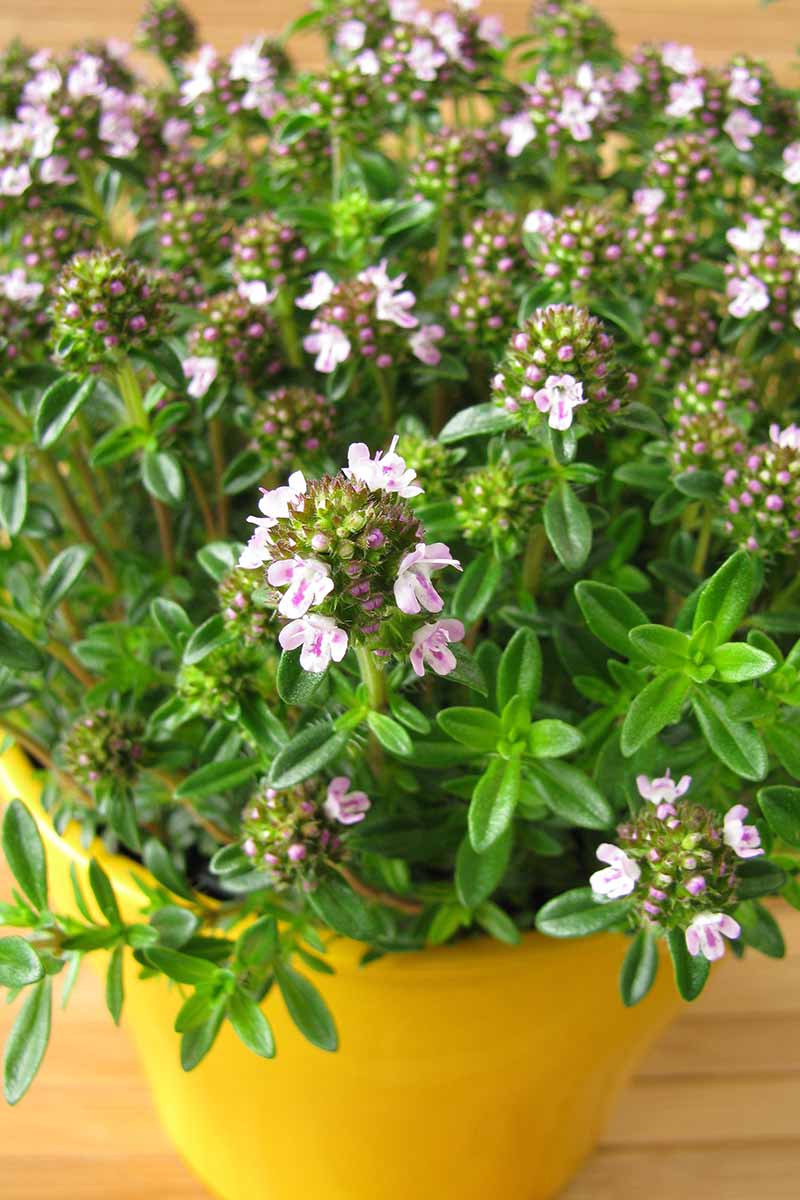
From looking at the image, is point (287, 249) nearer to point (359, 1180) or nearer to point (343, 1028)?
point (343, 1028)

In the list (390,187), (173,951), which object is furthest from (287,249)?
(173,951)

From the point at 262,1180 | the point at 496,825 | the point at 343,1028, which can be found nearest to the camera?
the point at 496,825

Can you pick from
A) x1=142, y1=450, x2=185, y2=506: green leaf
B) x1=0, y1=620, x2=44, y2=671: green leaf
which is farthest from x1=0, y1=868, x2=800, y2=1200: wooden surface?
x1=142, y1=450, x2=185, y2=506: green leaf

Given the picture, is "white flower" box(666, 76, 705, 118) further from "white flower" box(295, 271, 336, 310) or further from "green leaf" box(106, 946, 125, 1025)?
"green leaf" box(106, 946, 125, 1025)

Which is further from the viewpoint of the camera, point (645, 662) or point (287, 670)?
point (645, 662)

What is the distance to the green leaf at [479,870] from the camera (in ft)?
2.85

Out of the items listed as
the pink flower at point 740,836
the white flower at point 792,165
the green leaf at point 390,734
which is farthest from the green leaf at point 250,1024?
the white flower at point 792,165

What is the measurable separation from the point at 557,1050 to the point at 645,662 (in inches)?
15.1

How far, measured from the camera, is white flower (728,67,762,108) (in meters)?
1.20

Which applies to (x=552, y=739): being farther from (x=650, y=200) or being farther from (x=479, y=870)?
(x=650, y=200)

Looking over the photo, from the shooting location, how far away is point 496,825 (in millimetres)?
827

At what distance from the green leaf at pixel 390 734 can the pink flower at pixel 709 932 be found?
0.20 m

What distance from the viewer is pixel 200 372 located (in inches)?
39.6

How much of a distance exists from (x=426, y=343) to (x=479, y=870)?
0.42m
